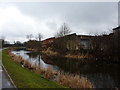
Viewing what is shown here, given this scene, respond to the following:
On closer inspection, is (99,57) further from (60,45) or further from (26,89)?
(26,89)

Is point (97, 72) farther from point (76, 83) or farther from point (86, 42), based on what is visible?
point (86, 42)

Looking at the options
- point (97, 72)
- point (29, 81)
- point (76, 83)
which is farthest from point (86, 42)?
point (29, 81)

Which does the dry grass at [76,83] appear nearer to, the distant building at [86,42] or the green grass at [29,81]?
the green grass at [29,81]

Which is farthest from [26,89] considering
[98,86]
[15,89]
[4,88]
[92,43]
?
[92,43]

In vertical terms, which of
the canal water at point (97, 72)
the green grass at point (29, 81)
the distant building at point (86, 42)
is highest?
the distant building at point (86, 42)

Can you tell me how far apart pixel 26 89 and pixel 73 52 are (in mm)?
31136

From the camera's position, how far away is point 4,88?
8.05m

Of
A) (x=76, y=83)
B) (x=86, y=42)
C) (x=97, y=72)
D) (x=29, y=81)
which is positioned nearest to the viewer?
(x=29, y=81)

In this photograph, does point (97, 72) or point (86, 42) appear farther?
point (86, 42)

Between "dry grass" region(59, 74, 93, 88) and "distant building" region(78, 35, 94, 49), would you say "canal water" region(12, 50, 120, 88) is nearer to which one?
"dry grass" region(59, 74, 93, 88)

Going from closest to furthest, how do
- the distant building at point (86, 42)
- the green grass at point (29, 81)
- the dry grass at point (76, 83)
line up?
the green grass at point (29, 81)
the dry grass at point (76, 83)
the distant building at point (86, 42)

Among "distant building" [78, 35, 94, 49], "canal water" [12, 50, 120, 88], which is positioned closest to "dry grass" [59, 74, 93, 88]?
"canal water" [12, 50, 120, 88]

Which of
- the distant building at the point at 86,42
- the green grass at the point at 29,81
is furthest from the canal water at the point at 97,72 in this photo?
the distant building at the point at 86,42

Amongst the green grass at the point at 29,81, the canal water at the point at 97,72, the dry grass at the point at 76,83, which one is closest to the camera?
the green grass at the point at 29,81
